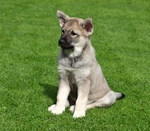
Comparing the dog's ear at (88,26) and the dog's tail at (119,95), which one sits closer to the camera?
the dog's ear at (88,26)

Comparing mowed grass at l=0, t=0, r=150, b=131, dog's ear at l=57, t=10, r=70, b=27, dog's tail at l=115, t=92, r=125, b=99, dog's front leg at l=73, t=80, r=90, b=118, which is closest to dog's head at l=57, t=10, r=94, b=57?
dog's ear at l=57, t=10, r=70, b=27

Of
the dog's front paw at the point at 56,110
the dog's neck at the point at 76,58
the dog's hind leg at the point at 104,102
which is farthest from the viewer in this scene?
the dog's hind leg at the point at 104,102

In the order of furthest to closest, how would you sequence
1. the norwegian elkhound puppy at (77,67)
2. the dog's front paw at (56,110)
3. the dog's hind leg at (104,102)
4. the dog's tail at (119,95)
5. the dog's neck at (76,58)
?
the dog's tail at (119,95) → the dog's hind leg at (104,102) → the dog's front paw at (56,110) → the dog's neck at (76,58) → the norwegian elkhound puppy at (77,67)

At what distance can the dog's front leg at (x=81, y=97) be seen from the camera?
5.69 m

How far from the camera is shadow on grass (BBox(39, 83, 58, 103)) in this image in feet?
21.7

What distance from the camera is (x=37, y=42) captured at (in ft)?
35.3

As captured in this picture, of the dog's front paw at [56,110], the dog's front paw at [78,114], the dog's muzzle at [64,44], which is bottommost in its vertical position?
the dog's front paw at [56,110]

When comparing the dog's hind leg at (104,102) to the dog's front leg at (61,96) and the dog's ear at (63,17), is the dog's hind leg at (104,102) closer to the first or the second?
the dog's front leg at (61,96)

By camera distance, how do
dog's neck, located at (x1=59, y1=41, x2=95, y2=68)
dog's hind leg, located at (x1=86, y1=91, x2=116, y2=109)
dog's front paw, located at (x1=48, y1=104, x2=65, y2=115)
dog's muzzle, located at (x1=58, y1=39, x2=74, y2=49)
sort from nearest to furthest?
dog's muzzle, located at (x1=58, y1=39, x2=74, y2=49) < dog's neck, located at (x1=59, y1=41, x2=95, y2=68) < dog's front paw, located at (x1=48, y1=104, x2=65, y2=115) < dog's hind leg, located at (x1=86, y1=91, x2=116, y2=109)

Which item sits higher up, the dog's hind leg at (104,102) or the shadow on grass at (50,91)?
the dog's hind leg at (104,102)

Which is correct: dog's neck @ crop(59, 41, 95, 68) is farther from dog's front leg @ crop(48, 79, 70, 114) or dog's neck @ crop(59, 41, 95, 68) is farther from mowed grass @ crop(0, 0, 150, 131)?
mowed grass @ crop(0, 0, 150, 131)

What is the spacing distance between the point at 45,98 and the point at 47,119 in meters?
0.95

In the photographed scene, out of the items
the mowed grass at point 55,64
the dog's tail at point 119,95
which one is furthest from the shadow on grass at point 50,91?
the dog's tail at point 119,95

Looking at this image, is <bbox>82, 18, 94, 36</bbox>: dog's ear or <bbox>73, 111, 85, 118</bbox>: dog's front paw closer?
<bbox>82, 18, 94, 36</bbox>: dog's ear
